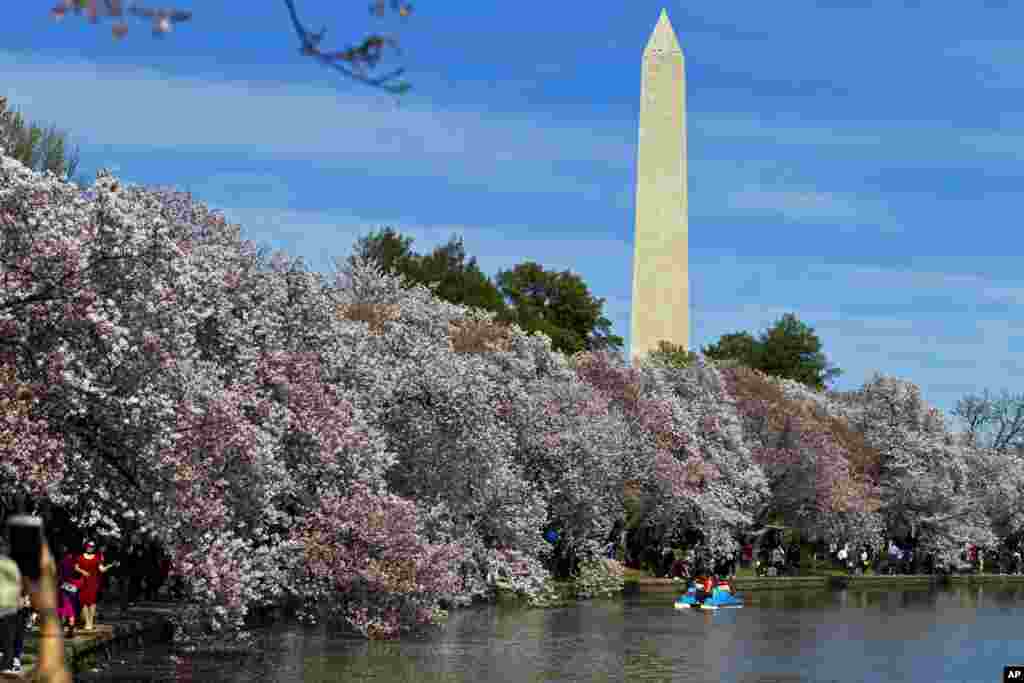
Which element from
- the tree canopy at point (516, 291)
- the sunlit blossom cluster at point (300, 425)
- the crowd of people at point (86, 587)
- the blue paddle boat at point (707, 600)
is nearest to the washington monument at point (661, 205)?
the tree canopy at point (516, 291)

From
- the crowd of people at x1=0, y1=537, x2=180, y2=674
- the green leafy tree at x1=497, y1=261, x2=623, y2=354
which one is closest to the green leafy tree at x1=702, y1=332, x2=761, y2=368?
the green leafy tree at x1=497, y1=261, x2=623, y2=354

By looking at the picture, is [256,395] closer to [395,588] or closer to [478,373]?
[395,588]

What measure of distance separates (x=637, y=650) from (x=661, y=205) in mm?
59429

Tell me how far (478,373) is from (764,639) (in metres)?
9.94

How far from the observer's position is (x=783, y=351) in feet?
444

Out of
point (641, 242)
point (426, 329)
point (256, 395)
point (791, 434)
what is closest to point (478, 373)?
point (426, 329)

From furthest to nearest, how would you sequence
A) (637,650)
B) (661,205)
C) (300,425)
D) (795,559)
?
(661,205) < (795,559) < (300,425) < (637,650)

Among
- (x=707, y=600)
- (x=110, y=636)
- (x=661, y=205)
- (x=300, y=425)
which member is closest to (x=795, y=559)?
(x=661, y=205)

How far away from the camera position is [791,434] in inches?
3000

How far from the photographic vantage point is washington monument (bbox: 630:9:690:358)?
88500mm

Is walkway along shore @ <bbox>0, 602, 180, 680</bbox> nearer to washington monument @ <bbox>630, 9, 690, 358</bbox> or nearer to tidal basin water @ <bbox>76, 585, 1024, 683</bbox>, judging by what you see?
tidal basin water @ <bbox>76, 585, 1024, 683</bbox>

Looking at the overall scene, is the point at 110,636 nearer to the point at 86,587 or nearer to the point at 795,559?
the point at 86,587

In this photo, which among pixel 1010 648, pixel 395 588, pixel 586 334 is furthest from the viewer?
pixel 586 334

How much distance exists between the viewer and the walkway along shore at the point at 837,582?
6031 cm
